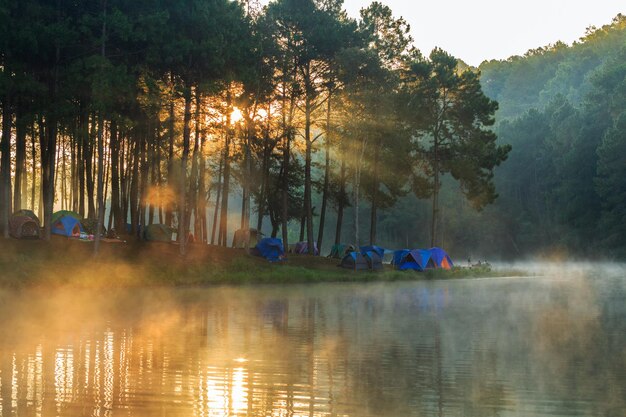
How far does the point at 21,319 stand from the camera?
21.9m

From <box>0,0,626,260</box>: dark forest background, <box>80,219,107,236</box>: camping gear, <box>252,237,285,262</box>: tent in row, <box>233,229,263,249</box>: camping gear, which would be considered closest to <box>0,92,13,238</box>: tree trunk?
<box>0,0,626,260</box>: dark forest background

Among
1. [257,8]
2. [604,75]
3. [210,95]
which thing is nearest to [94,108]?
[210,95]

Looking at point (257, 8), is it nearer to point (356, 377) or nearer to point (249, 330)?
point (249, 330)

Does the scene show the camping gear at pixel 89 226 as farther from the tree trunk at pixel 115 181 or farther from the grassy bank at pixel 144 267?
the grassy bank at pixel 144 267

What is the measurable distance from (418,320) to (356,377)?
37.5ft

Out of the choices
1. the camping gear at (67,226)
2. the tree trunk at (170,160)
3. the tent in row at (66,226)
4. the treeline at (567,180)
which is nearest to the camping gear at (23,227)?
the tent in row at (66,226)

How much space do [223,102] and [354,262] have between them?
47.4ft

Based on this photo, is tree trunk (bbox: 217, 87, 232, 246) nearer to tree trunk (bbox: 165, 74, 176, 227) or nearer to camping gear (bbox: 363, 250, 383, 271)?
tree trunk (bbox: 165, 74, 176, 227)

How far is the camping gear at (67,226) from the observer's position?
157 feet

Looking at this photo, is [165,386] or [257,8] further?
[257,8]

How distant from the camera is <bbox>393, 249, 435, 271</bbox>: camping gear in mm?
61312

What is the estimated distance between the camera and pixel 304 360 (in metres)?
15.2

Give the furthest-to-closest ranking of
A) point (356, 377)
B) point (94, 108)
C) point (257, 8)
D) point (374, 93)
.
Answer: point (374, 93) → point (257, 8) → point (94, 108) → point (356, 377)

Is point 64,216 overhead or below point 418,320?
overhead
